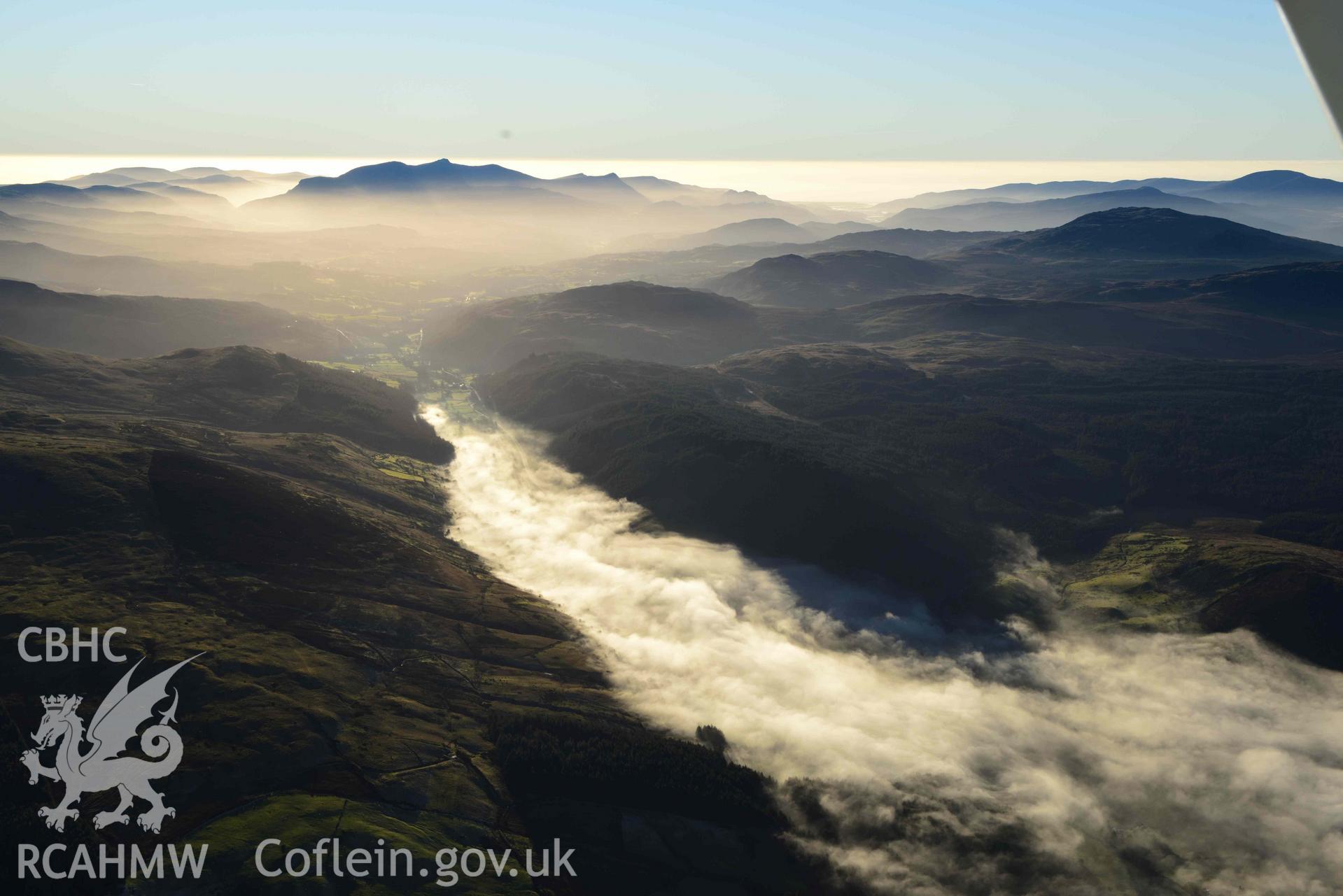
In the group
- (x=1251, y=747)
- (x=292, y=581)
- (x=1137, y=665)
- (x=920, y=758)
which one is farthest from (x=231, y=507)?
(x=1251, y=747)

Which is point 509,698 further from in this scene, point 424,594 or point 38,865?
point 38,865

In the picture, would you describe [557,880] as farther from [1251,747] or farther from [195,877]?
[1251,747]

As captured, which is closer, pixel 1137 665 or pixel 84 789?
pixel 84 789

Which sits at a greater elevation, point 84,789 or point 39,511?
point 39,511

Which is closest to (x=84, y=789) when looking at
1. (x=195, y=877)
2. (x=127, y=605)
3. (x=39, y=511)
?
(x=195, y=877)

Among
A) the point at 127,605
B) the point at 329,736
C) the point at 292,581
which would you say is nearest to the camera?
the point at 329,736

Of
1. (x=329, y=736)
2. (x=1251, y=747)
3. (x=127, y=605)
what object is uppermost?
(x=127, y=605)

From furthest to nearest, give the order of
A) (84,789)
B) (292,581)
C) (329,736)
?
(292,581)
(329,736)
(84,789)
